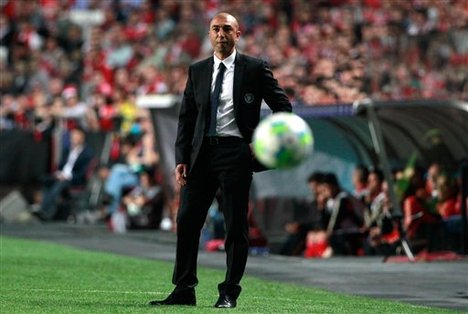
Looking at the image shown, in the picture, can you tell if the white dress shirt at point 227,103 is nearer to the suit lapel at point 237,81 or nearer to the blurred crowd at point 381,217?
the suit lapel at point 237,81

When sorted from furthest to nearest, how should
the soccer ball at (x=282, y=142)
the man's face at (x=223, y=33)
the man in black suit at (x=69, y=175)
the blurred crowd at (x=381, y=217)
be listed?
the man in black suit at (x=69, y=175)
the blurred crowd at (x=381, y=217)
the man's face at (x=223, y=33)
the soccer ball at (x=282, y=142)

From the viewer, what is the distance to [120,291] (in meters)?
14.7

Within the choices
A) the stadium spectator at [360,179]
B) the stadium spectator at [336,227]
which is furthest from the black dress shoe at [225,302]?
the stadium spectator at [360,179]

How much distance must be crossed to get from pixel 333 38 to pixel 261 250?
792 cm

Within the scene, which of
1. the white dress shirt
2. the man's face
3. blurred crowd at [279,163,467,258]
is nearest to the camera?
the man's face

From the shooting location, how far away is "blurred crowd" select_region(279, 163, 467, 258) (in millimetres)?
21469

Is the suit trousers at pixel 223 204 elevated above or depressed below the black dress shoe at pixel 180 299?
above

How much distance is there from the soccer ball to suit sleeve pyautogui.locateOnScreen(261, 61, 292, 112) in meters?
0.78

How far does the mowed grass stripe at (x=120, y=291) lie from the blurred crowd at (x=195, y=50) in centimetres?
594

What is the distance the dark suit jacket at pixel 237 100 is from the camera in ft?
42.3

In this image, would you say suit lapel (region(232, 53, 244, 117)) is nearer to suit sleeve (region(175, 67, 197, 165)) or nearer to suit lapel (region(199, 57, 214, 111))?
suit lapel (region(199, 57, 214, 111))

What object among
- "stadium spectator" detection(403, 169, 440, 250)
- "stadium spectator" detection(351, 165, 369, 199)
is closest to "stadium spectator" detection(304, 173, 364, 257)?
"stadium spectator" detection(351, 165, 369, 199)

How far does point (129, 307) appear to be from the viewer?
12.8 m

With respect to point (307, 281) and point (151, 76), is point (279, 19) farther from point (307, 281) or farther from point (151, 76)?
point (307, 281)
